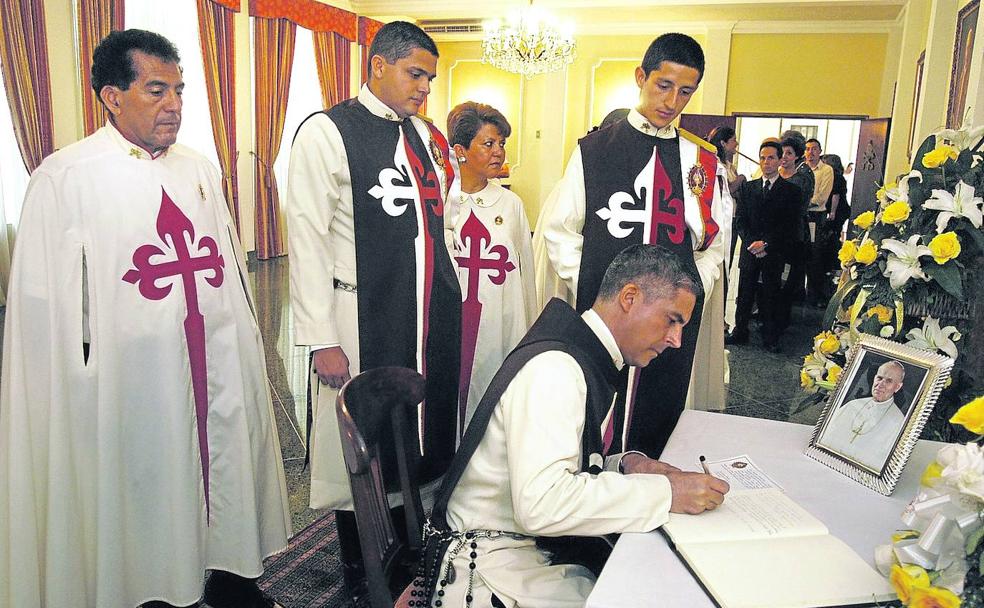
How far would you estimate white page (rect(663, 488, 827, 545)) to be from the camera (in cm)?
112

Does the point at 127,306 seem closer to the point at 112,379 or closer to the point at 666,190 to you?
the point at 112,379

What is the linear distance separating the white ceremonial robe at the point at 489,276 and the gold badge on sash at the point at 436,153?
1.55 ft

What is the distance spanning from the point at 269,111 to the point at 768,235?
5826 millimetres

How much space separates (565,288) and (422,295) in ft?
2.49

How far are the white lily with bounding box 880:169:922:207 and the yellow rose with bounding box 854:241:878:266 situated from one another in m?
0.12

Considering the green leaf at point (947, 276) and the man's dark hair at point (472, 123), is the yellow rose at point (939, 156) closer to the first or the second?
the green leaf at point (947, 276)

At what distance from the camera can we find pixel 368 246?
202 centimetres

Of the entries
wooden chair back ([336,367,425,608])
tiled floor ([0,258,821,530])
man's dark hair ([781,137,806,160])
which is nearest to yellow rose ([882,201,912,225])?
wooden chair back ([336,367,425,608])

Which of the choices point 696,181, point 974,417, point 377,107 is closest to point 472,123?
point 377,107

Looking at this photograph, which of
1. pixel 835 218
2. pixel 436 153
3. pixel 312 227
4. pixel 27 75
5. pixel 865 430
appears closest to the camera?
pixel 865 430

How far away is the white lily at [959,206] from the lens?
1547 mm

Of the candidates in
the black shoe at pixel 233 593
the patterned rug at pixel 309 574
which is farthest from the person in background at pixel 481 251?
the black shoe at pixel 233 593

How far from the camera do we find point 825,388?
1.83m

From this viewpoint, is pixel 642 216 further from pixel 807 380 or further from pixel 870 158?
pixel 870 158
